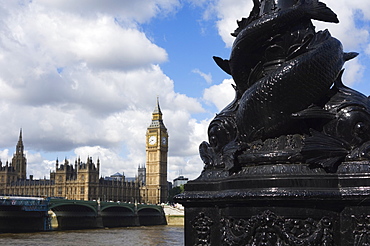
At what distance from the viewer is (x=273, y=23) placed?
506cm

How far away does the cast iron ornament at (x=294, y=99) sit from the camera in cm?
465

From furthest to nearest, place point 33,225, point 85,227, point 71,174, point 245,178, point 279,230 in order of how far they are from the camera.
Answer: point 71,174, point 85,227, point 33,225, point 245,178, point 279,230

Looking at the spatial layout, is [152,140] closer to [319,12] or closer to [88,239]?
[88,239]

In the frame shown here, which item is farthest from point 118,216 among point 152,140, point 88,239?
point 152,140

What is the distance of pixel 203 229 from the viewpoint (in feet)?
16.3

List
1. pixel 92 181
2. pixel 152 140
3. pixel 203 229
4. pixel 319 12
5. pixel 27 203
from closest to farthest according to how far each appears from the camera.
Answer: pixel 203 229 → pixel 319 12 → pixel 27 203 → pixel 92 181 → pixel 152 140

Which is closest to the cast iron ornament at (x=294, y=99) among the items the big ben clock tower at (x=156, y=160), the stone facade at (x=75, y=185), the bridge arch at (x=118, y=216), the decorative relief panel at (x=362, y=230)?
the decorative relief panel at (x=362, y=230)

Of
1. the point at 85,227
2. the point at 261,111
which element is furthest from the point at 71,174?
the point at 261,111

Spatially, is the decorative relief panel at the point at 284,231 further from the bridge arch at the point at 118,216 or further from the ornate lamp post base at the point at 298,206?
the bridge arch at the point at 118,216

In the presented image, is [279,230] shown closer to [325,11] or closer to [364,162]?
[364,162]

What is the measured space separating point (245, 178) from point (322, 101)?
1.20m

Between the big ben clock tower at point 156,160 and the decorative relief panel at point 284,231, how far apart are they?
315 feet

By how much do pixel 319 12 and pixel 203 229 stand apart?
2.65 meters

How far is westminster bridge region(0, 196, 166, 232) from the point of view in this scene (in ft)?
157
